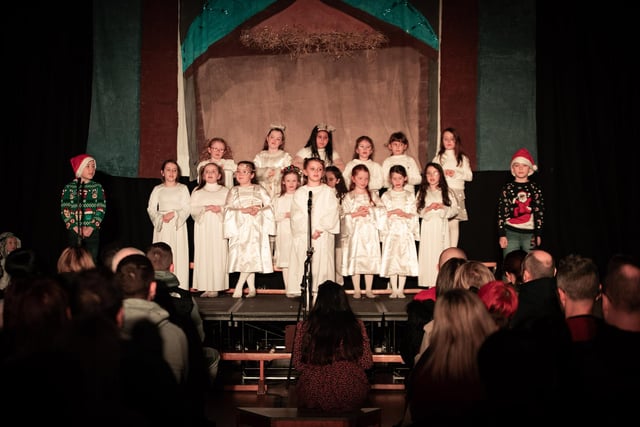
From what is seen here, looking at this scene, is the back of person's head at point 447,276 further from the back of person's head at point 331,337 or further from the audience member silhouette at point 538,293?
the back of person's head at point 331,337

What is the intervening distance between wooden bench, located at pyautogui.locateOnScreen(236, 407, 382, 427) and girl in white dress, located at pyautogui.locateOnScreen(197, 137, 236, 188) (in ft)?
15.0

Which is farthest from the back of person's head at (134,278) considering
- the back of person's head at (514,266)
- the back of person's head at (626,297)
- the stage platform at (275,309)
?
the back of person's head at (514,266)

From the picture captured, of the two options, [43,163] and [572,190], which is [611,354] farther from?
[43,163]

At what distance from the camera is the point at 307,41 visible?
8.77 m

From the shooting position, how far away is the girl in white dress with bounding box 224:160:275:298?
7.50 m

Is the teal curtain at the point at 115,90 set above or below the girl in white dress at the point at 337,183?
above

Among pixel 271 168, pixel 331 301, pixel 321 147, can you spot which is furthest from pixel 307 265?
pixel 321 147

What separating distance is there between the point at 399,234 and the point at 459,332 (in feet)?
15.8

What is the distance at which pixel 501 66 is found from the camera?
8477mm

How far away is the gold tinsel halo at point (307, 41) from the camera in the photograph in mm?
8680

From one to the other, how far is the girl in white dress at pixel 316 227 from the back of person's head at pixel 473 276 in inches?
132

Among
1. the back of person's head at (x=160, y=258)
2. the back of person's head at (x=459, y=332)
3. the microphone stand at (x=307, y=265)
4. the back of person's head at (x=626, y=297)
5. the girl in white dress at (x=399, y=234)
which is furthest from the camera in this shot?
the girl in white dress at (x=399, y=234)

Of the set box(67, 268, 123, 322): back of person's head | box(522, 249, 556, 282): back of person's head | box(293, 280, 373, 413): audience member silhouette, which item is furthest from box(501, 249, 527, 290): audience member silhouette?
box(67, 268, 123, 322): back of person's head

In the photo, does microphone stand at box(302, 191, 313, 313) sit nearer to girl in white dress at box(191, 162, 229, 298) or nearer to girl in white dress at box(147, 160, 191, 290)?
girl in white dress at box(191, 162, 229, 298)
